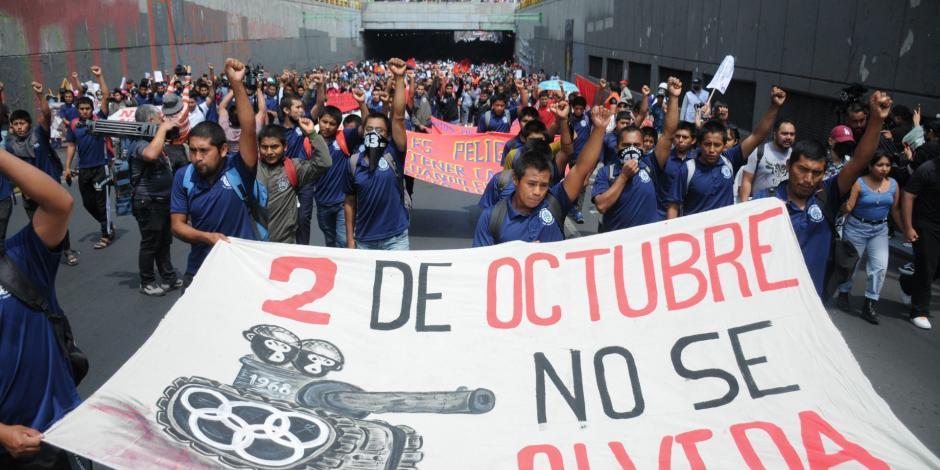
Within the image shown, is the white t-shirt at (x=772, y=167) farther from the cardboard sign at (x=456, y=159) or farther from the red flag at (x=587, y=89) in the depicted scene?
the red flag at (x=587, y=89)

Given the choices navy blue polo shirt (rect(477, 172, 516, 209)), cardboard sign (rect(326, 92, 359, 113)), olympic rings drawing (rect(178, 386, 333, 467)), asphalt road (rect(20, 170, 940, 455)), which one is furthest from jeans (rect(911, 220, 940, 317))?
cardboard sign (rect(326, 92, 359, 113))

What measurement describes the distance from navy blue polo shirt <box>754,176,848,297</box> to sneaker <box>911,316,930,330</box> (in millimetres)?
2946

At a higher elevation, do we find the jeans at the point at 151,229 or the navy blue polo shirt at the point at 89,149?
the navy blue polo shirt at the point at 89,149

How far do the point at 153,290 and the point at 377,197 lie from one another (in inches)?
121

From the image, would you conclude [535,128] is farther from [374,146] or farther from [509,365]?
[509,365]

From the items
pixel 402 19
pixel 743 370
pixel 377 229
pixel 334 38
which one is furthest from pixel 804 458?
pixel 402 19

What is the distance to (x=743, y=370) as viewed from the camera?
334 cm

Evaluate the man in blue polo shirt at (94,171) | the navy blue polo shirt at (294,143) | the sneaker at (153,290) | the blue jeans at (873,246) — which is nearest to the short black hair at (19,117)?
the man in blue polo shirt at (94,171)

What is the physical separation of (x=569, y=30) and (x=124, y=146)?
1321 inches

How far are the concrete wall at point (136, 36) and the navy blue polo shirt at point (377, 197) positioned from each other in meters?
15.7

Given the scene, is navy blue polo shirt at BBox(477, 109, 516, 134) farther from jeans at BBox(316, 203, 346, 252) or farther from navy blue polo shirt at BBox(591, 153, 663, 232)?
navy blue polo shirt at BBox(591, 153, 663, 232)

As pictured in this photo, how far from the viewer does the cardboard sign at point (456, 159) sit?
10.2 metres

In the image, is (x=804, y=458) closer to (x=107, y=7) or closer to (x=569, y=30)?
(x=107, y=7)

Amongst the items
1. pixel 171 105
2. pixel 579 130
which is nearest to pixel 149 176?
pixel 171 105
